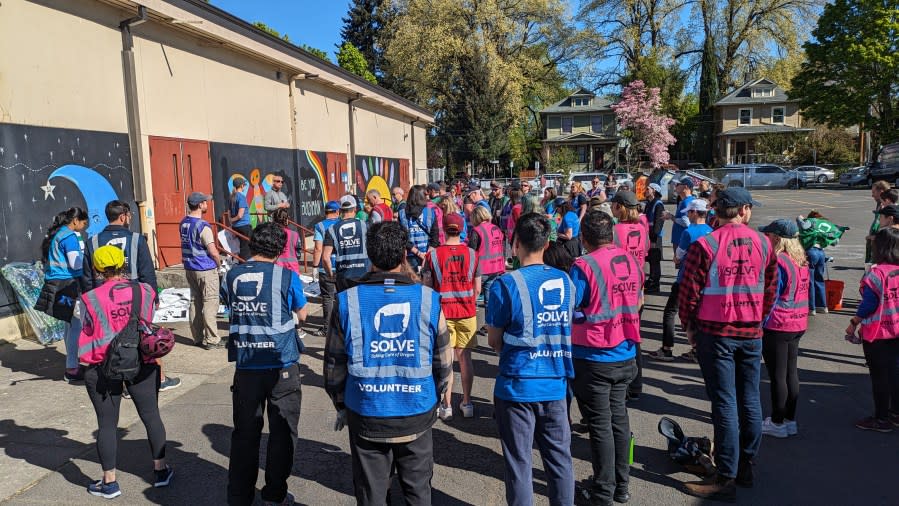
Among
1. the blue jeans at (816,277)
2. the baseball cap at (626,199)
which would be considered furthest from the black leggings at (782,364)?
the blue jeans at (816,277)

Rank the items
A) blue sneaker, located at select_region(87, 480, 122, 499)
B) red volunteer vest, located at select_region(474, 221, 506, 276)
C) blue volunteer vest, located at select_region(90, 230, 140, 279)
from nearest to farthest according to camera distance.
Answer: blue sneaker, located at select_region(87, 480, 122, 499) → blue volunteer vest, located at select_region(90, 230, 140, 279) → red volunteer vest, located at select_region(474, 221, 506, 276)

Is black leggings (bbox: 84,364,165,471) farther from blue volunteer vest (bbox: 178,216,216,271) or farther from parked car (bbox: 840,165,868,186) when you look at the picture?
parked car (bbox: 840,165,868,186)

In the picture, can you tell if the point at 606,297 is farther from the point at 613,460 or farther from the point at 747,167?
the point at 747,167

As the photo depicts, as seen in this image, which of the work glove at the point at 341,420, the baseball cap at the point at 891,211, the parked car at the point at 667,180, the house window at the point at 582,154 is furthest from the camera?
the house window at the point at 582,154

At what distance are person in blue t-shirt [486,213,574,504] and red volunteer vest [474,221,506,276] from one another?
321 cm

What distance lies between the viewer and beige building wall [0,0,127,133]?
308 inches

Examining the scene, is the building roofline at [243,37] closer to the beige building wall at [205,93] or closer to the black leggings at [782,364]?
the beige building wall at [205,93]

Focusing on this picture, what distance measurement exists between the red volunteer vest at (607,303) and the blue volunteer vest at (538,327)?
1.42 feet

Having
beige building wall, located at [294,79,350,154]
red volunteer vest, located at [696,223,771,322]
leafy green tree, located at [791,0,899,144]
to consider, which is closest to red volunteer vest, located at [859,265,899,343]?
red volunteer vest, located at [696,223,771,322]

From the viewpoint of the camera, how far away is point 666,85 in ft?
163

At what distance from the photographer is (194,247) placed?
7.33 m

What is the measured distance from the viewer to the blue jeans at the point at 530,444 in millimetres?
3287

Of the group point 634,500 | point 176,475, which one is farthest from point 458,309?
point 176,475

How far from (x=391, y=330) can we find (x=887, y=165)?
38.4 m
